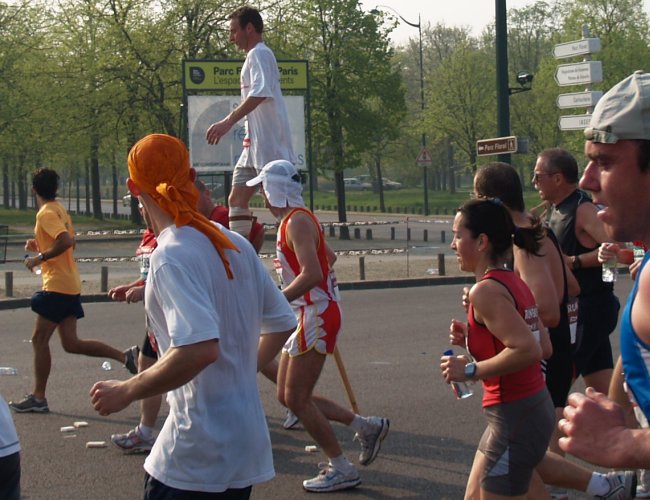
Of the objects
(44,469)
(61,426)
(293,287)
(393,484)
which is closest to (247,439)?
(293,287)

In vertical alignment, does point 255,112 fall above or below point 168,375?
above

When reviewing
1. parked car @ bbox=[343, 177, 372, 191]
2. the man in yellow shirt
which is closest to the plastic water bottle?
the man in yellow shirt

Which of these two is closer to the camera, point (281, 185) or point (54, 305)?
point (281, 185)

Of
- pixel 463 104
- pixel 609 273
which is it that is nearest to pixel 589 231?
pixel 609 273

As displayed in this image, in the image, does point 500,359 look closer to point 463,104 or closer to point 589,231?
point 589,231

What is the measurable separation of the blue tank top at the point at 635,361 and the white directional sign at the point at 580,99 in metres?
15.2

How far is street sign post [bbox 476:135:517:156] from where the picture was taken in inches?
697

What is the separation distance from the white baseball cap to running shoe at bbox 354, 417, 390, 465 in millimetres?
1436

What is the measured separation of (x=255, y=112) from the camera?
787 centimetres

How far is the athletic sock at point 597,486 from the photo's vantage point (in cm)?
530

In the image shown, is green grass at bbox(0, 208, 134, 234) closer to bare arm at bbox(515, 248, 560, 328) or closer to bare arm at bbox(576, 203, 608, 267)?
bare arm at bbox(576, 203, 608, 267)

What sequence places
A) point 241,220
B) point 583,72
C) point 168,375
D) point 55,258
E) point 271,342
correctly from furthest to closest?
point 583,72
point 55,258
point 241,220
point 271,342
point 168,375

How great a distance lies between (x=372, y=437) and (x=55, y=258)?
142 inches

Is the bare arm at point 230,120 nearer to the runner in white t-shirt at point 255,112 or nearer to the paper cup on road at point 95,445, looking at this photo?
the runner in white t-shirt at point 255,112
